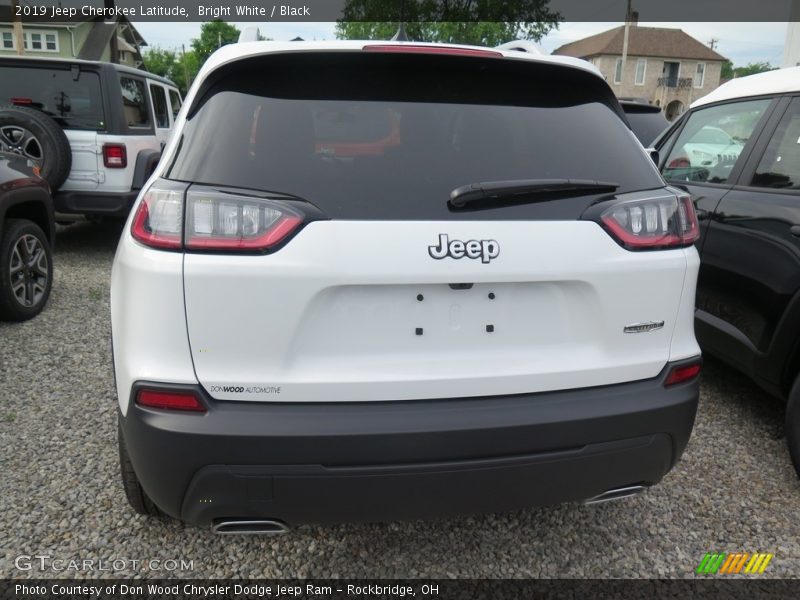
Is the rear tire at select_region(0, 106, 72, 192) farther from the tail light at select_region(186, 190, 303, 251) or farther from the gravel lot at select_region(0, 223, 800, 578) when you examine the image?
the tail light at select_region(186, 190, 303, 251)

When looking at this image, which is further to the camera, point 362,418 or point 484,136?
point 484,136

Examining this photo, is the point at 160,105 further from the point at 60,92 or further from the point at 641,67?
the point at 641,67

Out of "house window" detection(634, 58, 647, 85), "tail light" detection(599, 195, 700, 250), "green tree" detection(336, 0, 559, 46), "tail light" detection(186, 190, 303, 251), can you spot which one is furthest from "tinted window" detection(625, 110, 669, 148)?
"house window" detection(634, 58, 647, 85)

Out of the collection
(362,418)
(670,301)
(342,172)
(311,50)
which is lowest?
(362,418)

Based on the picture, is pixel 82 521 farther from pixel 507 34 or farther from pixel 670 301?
pixel 507 34

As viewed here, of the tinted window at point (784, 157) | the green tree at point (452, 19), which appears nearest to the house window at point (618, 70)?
the green tree at point (452, 19)

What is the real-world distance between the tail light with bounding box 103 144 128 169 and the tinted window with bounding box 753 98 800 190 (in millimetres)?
5903

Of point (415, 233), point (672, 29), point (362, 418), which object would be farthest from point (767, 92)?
point (672, 29)

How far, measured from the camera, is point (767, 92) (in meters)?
3.38

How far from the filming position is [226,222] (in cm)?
167

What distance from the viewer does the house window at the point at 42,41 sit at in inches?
1882

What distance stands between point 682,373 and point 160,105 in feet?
26.9

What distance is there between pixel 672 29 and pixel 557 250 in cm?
7657

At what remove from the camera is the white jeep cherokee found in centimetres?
168
